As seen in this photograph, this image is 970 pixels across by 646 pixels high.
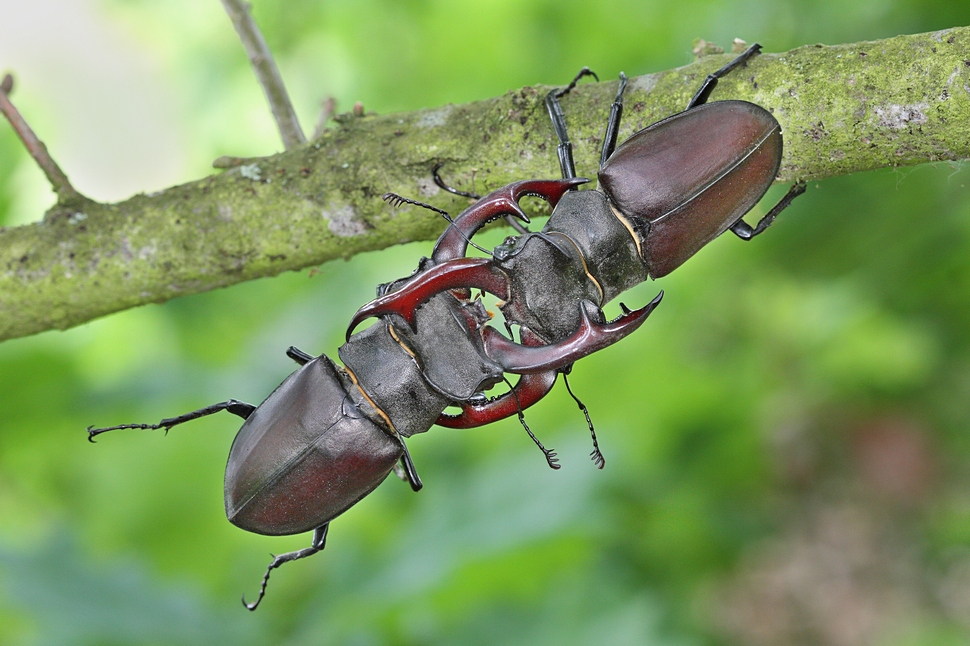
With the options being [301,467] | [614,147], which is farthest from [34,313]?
[614,147]

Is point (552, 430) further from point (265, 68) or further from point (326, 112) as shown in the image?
point (265, 68)

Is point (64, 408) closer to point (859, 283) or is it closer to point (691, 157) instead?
point (691, 157)

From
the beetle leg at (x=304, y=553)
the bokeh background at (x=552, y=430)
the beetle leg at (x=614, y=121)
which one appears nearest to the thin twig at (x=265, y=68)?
the bokeh background at (x=552, y=430)

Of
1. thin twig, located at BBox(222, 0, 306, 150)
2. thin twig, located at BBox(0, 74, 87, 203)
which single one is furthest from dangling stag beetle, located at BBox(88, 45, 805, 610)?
thin twig, located at BBox(0, 74, 87, 203)

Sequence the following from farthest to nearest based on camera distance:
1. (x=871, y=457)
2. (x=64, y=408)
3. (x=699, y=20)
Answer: (x=871, y=457)
(x=699, y=20)
(x=64, y=408)

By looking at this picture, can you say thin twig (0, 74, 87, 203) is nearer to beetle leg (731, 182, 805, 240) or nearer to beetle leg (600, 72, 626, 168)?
beetle leg (600, 72, 626, 168)

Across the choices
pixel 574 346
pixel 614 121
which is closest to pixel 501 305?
pixel 574 346
